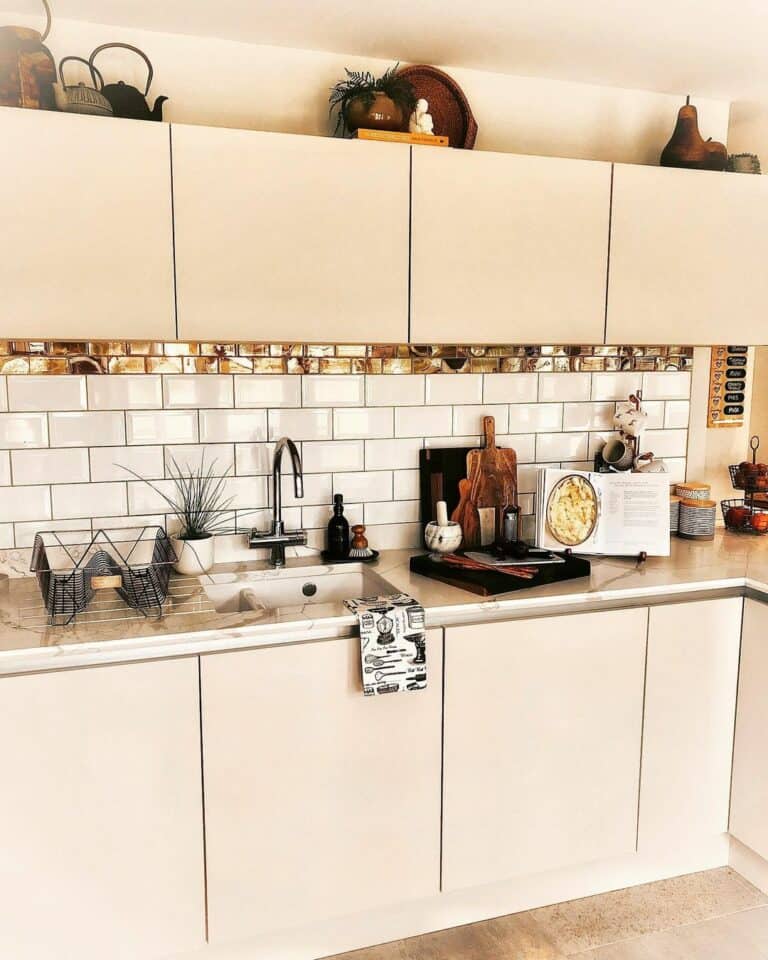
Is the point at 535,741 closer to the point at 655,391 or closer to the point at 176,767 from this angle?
the point at 176,767

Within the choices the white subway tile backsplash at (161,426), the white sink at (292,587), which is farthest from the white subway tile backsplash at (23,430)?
the white sink at (292,587)

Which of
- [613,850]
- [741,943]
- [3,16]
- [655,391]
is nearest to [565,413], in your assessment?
[655,391]

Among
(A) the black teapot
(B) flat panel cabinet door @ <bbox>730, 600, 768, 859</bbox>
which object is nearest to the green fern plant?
(A) the black teapot

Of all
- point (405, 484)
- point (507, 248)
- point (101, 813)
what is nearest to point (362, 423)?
point (405, 484)

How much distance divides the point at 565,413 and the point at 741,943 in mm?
1681

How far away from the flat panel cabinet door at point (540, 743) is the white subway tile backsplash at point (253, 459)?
0.82 meters

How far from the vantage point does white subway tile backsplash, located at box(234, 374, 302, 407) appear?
8.05 ft

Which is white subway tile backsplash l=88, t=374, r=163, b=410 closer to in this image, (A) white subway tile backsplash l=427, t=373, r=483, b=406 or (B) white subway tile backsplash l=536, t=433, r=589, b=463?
(A) white subway tile backsplash l=427, t=373, r=483, b=406

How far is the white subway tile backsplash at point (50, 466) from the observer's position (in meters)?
2.28

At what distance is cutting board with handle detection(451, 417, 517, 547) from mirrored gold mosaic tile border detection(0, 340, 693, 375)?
246 millimetres

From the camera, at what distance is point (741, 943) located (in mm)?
2217

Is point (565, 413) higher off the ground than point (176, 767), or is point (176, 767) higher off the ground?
point (565, 413)

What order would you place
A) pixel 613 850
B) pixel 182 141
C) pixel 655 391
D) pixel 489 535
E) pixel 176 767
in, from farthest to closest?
pixel 655 391 → pixel 489 535 → pixel 613 850 → pixel 182 141 → pixel 176 767

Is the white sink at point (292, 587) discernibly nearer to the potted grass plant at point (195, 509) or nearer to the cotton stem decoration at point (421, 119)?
the potted grass plant at point (195, 509)
